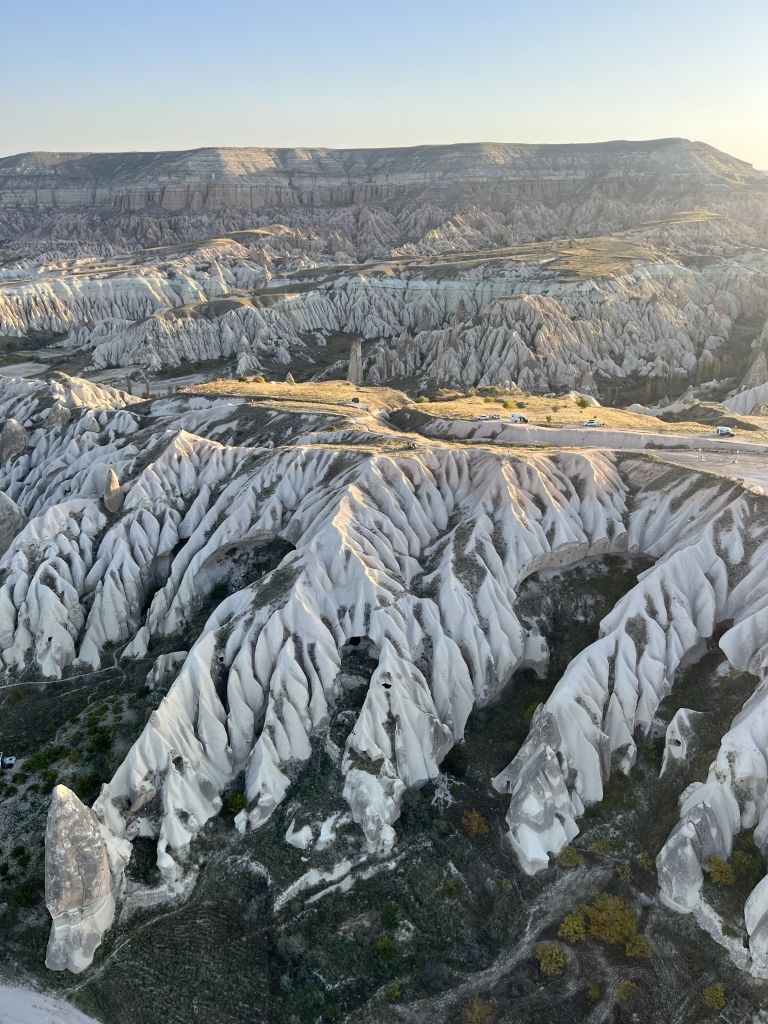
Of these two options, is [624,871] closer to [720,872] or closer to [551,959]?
[720,872]

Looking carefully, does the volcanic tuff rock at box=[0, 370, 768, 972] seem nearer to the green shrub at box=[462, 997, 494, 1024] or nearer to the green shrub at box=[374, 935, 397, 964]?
the green shrub at box=[374, 935, 397, 964]

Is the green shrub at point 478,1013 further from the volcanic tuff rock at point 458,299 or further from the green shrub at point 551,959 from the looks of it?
the volcanic tuff rock at point 458,299

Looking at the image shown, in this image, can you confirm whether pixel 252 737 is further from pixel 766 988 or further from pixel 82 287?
pixel 82 287

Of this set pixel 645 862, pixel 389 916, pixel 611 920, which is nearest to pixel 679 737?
pixel 645 862

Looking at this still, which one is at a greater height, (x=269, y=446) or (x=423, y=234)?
(x=423, y=234)

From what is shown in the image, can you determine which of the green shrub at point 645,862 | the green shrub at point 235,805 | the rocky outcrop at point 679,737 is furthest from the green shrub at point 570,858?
the green shrub at point 235,805

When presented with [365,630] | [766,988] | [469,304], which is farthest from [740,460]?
[469,304]
